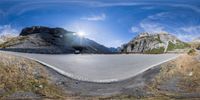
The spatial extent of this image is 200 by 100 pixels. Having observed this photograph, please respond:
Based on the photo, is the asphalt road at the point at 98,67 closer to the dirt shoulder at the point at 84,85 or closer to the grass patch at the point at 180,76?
the dirt shoulder at the point at 84,85

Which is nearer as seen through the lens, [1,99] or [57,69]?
[1,99]

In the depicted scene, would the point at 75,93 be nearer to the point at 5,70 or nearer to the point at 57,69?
the point at 57,69

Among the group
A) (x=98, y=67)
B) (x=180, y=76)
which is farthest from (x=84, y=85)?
(x=180, y=76)

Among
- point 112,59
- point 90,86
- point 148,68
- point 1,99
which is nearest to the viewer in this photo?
point 1,99

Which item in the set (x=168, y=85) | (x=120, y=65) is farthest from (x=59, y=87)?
(x=168, y=85)

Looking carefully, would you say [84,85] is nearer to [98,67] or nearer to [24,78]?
[98,67]

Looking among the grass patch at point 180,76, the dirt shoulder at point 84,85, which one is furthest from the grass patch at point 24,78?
the grass patch at point 180,76

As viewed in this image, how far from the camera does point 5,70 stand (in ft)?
107

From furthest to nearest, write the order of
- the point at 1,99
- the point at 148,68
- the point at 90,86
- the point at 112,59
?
the point at 112,59 < the point at 148,68 < the point at 90,86 < the point at 1,99

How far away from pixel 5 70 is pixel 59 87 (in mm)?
5232

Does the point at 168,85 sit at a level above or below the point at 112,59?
below

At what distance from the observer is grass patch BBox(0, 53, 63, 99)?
31.4 metres

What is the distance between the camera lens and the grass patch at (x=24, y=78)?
3141cm

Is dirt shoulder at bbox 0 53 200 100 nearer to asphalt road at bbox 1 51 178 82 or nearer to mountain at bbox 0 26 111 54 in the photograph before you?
asphalt road at bbox 1 51 178 82
